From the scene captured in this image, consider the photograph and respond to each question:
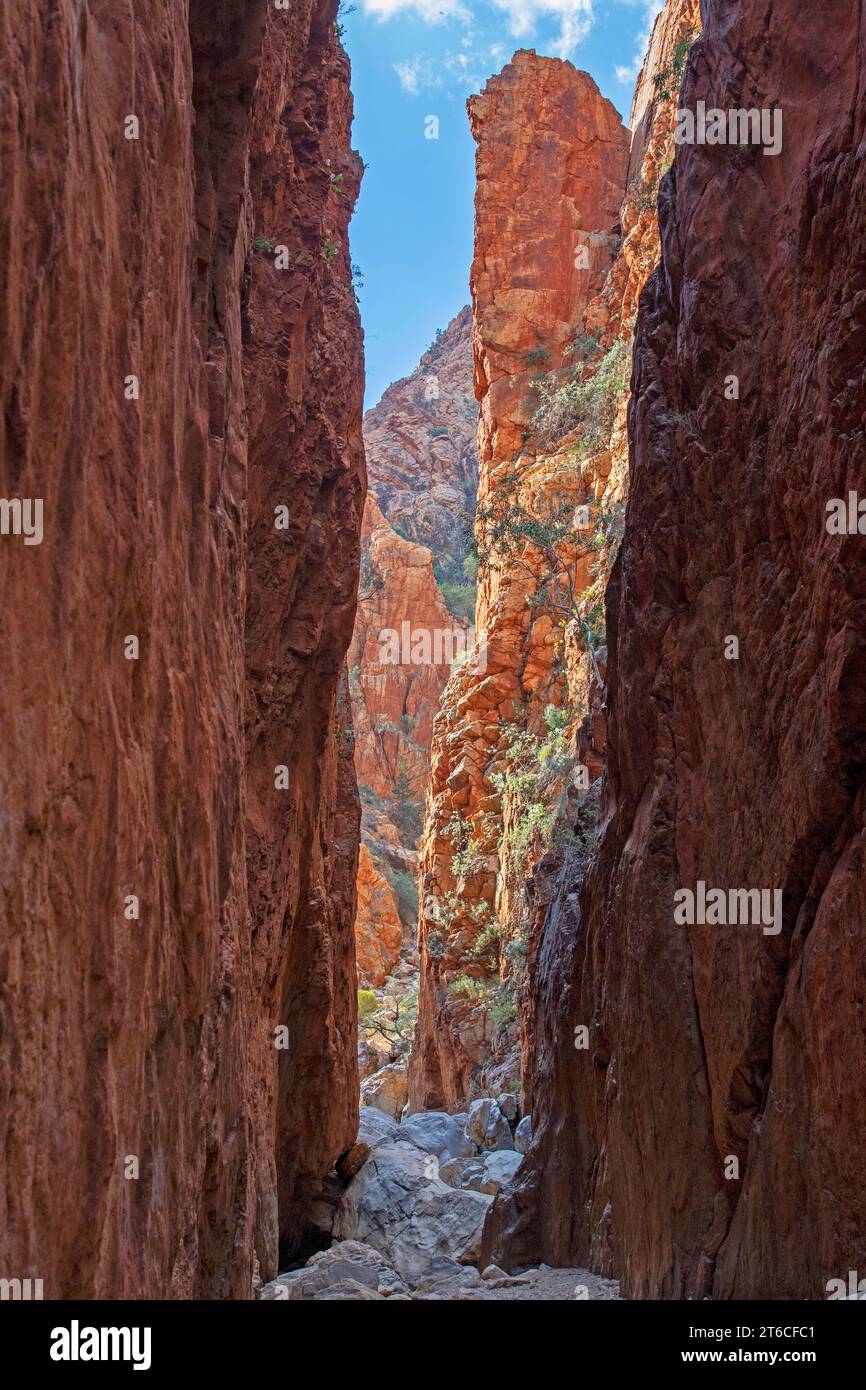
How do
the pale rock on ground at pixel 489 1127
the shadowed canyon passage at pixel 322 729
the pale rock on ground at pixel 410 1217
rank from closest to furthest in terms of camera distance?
the shadowed canyon passage at pixel 322 729, the pale rock on ground at pixel 410 1217, the pale rock on ground at pixel 489 1127

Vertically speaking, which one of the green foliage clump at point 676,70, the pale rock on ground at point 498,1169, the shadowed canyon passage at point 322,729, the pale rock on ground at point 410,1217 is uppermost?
the green foliage clump at point 676,70

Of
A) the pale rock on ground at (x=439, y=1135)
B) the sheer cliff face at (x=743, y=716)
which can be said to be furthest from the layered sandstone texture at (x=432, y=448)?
the sheer cliff face at (x=743, y=716)

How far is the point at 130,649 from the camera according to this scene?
6.34m

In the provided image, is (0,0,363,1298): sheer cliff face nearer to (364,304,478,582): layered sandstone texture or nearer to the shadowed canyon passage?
the shadowed canyon passage

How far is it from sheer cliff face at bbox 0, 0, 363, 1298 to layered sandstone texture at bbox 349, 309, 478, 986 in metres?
41.5

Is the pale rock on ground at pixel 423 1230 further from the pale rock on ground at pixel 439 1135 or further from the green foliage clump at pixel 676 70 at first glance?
the green foliage clump at pixel 676 70

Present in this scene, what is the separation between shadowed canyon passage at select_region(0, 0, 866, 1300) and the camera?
5.03 meters

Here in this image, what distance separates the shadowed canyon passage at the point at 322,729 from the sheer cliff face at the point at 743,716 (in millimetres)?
53

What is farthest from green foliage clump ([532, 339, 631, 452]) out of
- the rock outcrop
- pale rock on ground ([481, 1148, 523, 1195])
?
the rock outcrop

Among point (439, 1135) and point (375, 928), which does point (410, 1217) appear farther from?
point (375, 928)

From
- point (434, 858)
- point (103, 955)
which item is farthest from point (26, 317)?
point (434, 858)

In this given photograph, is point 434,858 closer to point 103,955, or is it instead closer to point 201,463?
point 201,463

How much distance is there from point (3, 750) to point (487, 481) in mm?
34677

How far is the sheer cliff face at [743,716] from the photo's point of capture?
8125mm
